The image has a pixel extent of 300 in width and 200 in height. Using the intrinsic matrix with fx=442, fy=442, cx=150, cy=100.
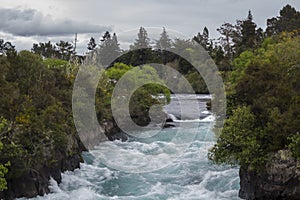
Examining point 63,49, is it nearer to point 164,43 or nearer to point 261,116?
point 164,43

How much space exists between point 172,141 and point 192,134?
2972mm

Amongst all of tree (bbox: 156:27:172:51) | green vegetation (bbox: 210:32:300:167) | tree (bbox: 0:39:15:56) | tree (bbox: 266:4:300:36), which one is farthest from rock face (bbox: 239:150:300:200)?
tree (bbox: 156:27:172:51)

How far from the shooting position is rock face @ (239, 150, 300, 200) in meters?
14.7

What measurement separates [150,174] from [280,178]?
9367mm

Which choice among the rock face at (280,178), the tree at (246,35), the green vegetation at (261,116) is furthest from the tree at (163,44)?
the rock face at (280,178)

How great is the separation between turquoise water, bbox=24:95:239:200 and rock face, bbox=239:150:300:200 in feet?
8.64

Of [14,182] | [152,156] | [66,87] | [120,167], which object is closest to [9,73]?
[66,87]

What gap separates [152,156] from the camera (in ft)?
89.9

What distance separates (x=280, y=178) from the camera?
14961mm

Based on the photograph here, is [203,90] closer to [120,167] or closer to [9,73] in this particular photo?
[120,167]

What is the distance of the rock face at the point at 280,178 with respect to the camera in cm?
1466

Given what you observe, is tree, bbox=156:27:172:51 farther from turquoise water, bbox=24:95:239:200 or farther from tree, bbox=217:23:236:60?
turquoise water, bbox=24:95:239:200

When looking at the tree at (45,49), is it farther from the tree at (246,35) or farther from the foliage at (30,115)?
the foliage at (30,115)

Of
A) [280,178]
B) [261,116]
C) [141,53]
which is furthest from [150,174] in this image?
[141,53]
